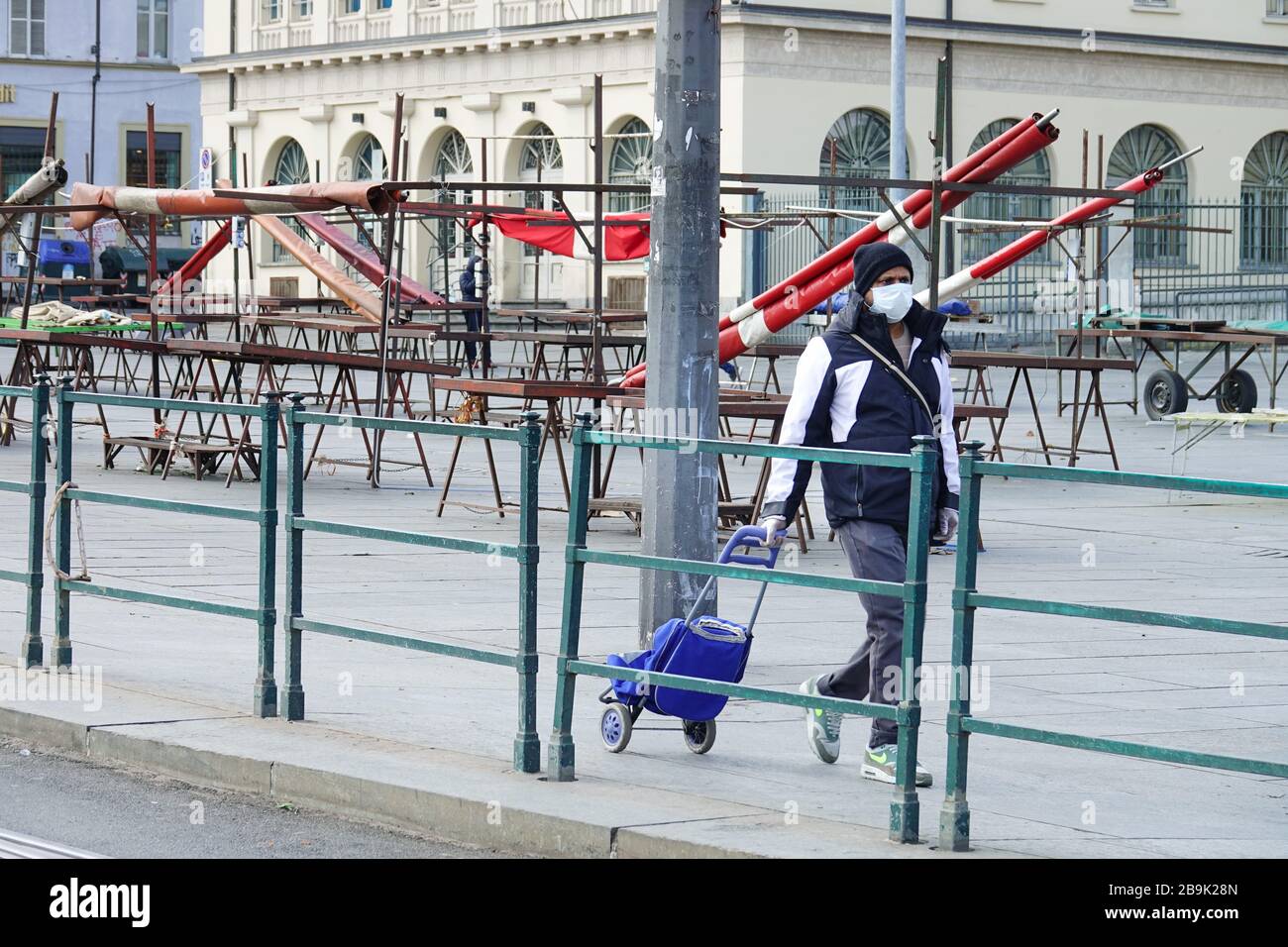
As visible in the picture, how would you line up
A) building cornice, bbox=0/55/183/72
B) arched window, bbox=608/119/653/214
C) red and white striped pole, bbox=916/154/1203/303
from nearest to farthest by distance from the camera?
red and white striped pole, bbox=916/154/1203/303, arched window, bbox=608/119/653/214, building cornice, bbox=0/55/183/72

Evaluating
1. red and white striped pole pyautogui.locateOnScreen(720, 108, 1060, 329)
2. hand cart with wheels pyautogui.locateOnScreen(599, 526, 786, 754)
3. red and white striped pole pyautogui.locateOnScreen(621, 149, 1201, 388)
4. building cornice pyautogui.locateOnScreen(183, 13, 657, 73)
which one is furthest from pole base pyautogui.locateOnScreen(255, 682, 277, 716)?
building cornice pyautogui.locateOnScreen(183, 13, 657, 73)

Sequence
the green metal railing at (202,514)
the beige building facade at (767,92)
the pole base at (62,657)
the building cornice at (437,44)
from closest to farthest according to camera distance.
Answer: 1. the green metal railing at (202,514)
2. the pole base at (62,657)
3. the beige building facade at (767,92)
4. the building cornice at (437,44)

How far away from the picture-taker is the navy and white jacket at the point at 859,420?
7.29 meters

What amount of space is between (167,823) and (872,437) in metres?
2.68

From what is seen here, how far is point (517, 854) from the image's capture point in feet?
21.2

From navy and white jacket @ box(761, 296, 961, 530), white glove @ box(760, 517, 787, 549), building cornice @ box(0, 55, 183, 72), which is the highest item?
building cornice @ box(0, 55, 183, 72)

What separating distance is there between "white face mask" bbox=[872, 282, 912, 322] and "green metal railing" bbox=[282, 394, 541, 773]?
1.24m

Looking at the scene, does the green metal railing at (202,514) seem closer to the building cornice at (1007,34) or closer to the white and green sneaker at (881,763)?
the white and green sneaker at (881,763)

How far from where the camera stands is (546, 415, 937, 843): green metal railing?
6086mm

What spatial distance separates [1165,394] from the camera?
952 inches

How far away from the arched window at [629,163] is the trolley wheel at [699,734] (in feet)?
109

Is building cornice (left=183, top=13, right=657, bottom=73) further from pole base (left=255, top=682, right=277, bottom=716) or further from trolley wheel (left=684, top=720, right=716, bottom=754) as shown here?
trolley wheel (left=684, top=720, right=716, bottom=754)

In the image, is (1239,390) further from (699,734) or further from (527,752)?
(527,752)

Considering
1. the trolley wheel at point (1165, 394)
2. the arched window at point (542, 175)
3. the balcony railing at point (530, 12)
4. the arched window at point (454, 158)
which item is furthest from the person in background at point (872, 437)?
the arched window at point (454, 158)
